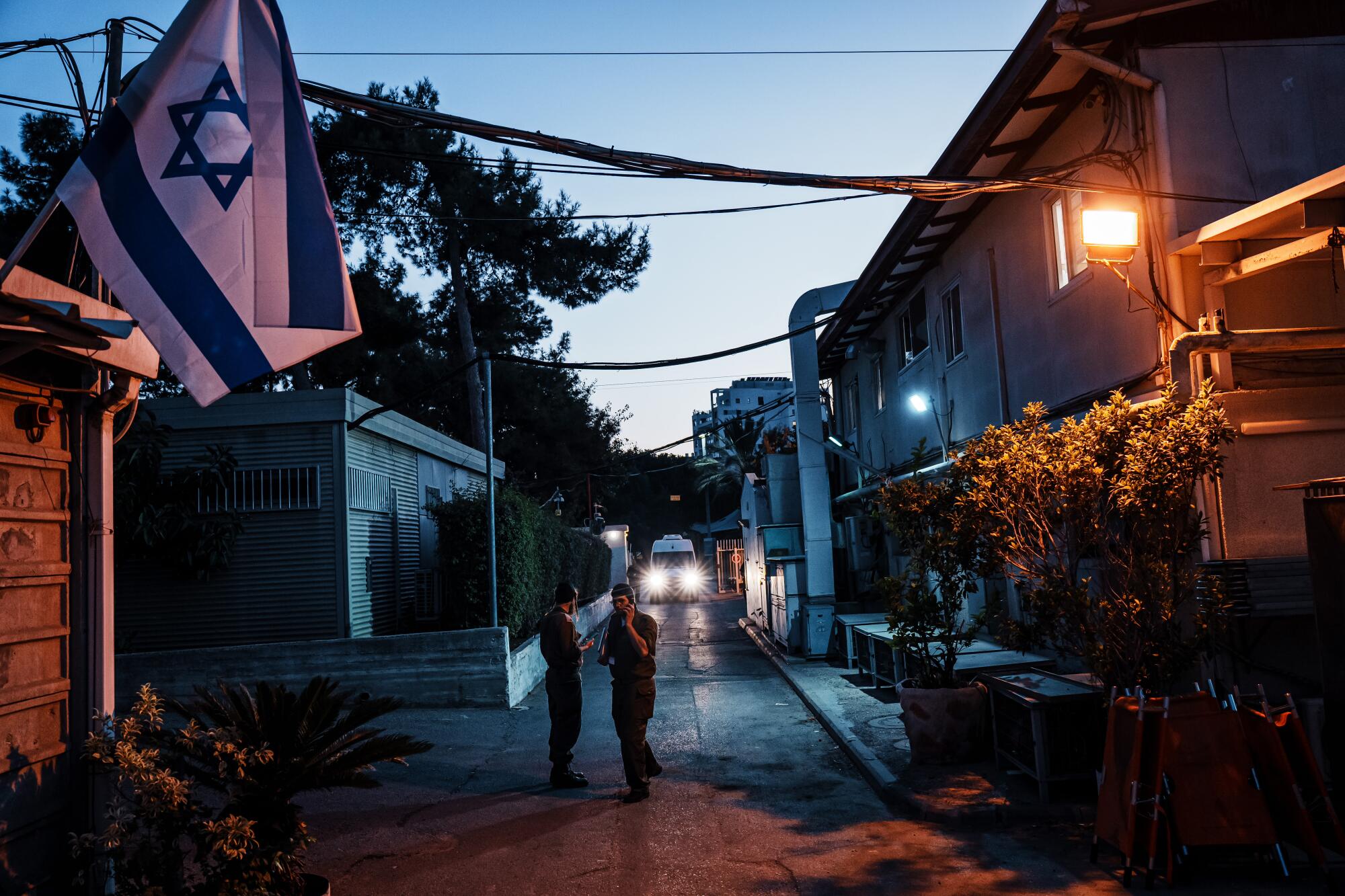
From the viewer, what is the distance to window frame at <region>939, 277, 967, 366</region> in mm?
14438

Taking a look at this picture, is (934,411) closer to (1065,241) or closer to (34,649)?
(1065,241)

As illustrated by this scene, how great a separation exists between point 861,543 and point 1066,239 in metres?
12.9

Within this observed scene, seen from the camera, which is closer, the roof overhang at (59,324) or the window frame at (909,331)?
the roof overhang at (59,324)

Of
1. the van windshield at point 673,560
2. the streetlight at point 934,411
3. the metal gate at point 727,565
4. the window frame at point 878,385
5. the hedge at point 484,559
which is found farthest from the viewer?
the metal gate at point 727,565

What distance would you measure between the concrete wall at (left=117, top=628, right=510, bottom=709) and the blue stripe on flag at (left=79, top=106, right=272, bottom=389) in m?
9.77

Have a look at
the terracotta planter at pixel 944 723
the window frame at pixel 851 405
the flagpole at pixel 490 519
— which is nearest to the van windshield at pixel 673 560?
the window frame at pixel 851 405

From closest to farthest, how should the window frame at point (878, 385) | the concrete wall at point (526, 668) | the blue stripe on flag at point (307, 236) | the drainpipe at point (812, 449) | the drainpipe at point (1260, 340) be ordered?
the blue stripe on flag at point (307, 236) → the drainpipe at point (1260, 340) → the concrete wall at point (526, 668) → the drainpipe at point (812, 449) → the window frame at point (878, 385)

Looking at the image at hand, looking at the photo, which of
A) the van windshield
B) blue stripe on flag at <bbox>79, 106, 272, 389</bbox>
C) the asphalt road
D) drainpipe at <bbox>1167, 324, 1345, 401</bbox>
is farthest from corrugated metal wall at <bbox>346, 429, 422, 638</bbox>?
the van windshield

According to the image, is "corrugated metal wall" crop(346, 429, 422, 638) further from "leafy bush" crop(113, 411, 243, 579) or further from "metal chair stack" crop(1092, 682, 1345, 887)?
"metal chair stack" crop(1092, 682, 1345, 887)

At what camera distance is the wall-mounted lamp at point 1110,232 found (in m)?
8.24

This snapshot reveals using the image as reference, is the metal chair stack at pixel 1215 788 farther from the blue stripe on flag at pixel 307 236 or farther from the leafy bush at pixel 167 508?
the leafy bush at pixel 167 508

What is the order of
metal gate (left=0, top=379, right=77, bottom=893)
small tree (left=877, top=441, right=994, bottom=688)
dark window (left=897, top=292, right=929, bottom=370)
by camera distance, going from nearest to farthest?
metal gate (left=0, top=379, right=77, bottom=893)
small tree (left=877, top=441, right=994, bottom=688)
dark window (left=897, top=292, right=929, bottom=370)

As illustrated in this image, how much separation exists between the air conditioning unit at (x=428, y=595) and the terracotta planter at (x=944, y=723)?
11.7 meters

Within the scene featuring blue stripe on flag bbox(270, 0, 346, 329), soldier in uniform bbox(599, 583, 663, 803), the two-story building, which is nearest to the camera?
blue stripe on flag bbox(270, 0, 346, 329)
